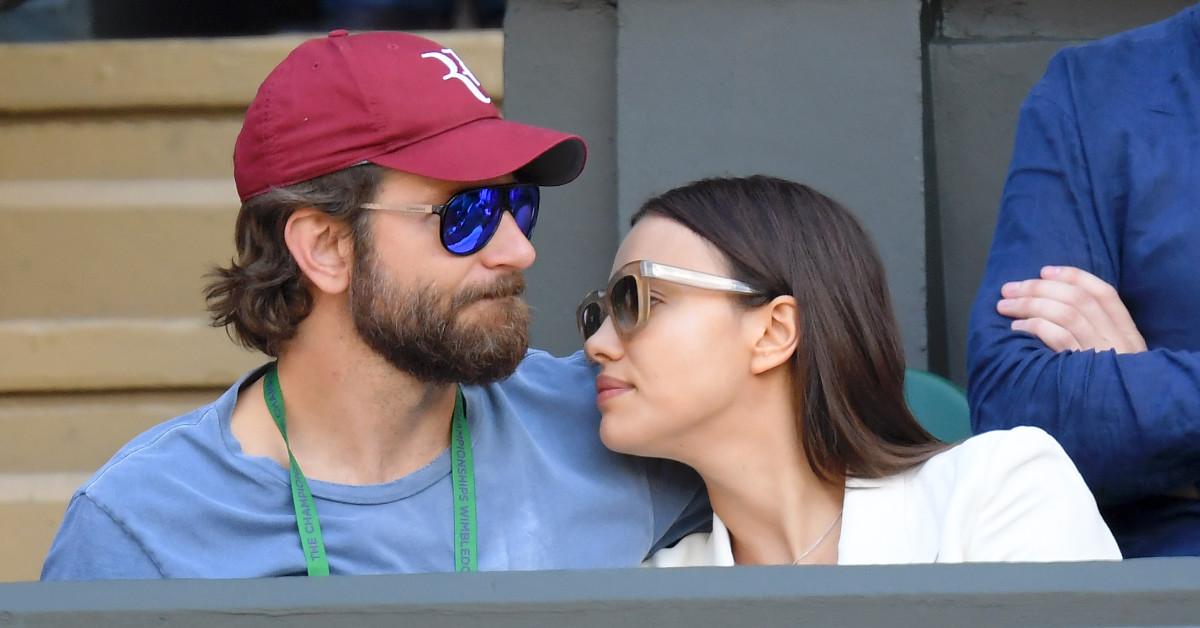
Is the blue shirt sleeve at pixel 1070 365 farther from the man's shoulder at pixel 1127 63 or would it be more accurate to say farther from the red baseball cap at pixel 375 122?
the red baseball cap at pixel 375 122

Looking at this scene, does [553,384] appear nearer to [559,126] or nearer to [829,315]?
[829,315]

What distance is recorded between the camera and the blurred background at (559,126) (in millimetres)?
3693

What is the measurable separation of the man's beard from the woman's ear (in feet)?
1.27

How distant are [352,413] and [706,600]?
3.55 ft

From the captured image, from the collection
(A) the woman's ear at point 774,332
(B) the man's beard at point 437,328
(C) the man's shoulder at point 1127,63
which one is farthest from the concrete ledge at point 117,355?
(C) the man's shoulder at point 1127,63

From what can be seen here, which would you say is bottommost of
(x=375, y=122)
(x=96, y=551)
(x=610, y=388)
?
(x=96, y=551)

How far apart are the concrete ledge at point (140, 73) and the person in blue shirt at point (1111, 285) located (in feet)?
5.93

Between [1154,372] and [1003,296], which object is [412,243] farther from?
[1154,372]

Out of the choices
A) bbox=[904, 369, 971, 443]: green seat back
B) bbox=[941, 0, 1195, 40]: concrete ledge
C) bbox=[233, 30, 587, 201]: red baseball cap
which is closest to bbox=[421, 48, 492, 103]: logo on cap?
bbox=[233, 30, 587, 201]: red baseball cap

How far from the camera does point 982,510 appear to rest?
7.45ft

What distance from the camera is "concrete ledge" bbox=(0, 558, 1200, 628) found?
1.57m

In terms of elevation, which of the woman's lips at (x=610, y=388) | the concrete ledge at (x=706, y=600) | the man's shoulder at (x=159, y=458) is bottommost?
the man's shoulder at (x=159, y=458)

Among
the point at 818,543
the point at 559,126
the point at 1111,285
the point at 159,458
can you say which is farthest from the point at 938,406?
the point at 159,458

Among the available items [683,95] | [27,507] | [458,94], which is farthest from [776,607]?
[27,507]
